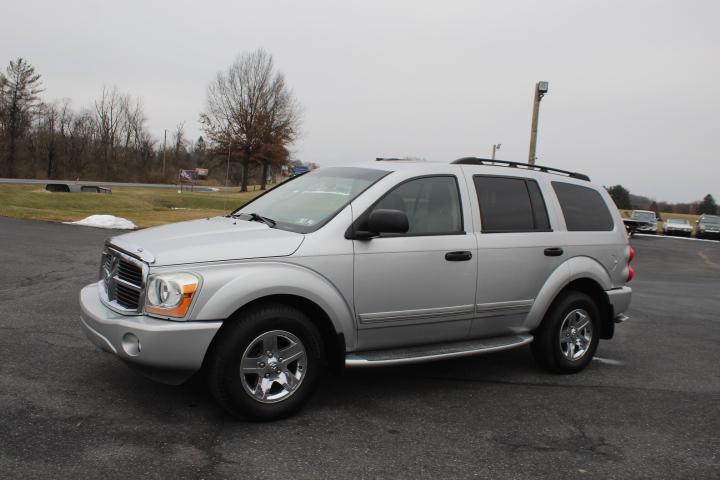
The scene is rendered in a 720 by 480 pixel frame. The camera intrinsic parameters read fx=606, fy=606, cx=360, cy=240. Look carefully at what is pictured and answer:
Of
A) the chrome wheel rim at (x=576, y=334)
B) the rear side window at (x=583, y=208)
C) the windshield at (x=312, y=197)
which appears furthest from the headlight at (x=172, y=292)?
the rear side window at (x=583, y=208)

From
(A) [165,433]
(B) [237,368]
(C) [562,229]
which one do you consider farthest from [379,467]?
(C) [562,229]

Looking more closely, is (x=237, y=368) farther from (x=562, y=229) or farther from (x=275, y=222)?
(x=562, y=229)

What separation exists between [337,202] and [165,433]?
1980 mm

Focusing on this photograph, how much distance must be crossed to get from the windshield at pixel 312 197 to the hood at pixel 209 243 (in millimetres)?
224

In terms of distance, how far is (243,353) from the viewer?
3.83 metres

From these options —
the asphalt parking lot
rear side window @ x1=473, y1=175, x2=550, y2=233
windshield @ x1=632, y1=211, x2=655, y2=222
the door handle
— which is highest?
windshield @ x1=632, y1=211, x2=655, y2=222

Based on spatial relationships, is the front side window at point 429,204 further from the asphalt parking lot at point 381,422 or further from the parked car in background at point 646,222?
the parked car in background at point 646,222

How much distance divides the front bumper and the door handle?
1.84m

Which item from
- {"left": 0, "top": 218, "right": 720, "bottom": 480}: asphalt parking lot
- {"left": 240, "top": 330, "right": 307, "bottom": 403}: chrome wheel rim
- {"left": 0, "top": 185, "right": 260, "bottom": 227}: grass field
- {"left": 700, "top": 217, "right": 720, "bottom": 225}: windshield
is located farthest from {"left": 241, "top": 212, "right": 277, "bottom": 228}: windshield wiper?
{"left": 700, "top": 217, "right": 720, "bottom": 225}: windshield

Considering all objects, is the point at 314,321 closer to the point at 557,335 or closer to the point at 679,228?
the point at 557,335

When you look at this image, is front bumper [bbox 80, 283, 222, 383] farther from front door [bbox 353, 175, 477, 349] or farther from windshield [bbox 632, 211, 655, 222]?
windshield [bbox 632, 211, 655, 222]

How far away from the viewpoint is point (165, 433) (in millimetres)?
3699

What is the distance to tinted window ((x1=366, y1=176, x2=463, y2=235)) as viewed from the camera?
4.62m

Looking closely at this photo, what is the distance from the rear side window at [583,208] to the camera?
5641mm
